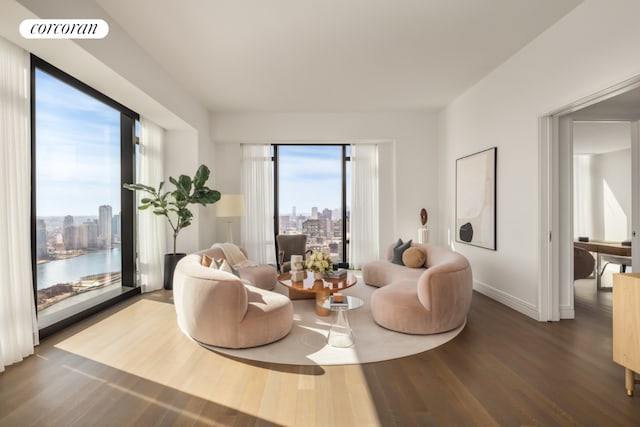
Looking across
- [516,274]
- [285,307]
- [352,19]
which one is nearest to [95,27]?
[352,19]

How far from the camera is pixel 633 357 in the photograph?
2.22m

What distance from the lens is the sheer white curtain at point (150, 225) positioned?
5141 millimetres

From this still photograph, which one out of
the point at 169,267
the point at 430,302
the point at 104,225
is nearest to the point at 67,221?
the point at 104,225

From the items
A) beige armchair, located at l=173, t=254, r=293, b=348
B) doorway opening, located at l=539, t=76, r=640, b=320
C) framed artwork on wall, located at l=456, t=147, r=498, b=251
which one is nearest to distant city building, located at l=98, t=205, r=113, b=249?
beige armchair, located at l=173, t=254, r=293, b=348

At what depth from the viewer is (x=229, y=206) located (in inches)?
236

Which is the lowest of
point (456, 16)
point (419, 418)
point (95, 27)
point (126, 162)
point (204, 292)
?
point (419, 418)

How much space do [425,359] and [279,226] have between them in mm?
4802

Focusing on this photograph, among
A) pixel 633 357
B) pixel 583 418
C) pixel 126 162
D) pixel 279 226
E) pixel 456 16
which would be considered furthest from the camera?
pixel 279 226

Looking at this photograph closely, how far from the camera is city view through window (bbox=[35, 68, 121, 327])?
11.3 feet

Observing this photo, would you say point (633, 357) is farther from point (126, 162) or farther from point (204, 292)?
point (126, 162)

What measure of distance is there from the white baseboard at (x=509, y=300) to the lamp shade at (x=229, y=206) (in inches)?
163

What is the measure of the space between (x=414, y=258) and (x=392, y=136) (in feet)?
9.02

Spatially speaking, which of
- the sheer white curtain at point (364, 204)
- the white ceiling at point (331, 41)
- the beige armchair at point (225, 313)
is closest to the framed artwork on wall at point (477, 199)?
the white ceiling at point (331, 41)

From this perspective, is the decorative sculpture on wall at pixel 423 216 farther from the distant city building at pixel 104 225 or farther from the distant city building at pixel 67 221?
the distant city building at pixel 67 221
